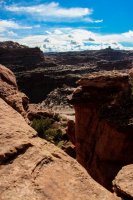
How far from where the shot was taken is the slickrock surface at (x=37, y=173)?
7.04 meters

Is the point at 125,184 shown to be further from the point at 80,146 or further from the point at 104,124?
the point at 80,146

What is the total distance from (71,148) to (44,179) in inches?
1441

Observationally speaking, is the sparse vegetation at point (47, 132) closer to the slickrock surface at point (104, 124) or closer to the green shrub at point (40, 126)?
the green shrub at point (40, 126)

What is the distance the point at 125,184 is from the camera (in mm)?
10953

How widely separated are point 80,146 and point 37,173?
25.8m

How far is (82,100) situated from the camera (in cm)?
3275

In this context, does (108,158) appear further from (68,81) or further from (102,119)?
(68,81)

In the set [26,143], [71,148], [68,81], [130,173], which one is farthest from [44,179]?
[68,81]

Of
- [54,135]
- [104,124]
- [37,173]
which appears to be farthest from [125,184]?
[54,135]

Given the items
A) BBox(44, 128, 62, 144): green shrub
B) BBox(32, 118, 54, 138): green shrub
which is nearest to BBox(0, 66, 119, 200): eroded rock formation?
BBox(44, 128, 62, 144): green shrub

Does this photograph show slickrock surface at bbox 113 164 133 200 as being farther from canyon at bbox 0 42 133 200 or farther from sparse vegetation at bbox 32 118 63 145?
sparse vegetation at bbox 32 118 63 145

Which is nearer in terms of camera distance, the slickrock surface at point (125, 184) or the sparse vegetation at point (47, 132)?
the slickrock surface at point (125, 184)

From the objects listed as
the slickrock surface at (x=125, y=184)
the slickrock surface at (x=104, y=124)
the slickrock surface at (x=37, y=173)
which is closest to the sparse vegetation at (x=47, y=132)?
the slickrock surface at (x=104, y=124)

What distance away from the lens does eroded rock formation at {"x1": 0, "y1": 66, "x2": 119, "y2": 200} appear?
7.04 metres
